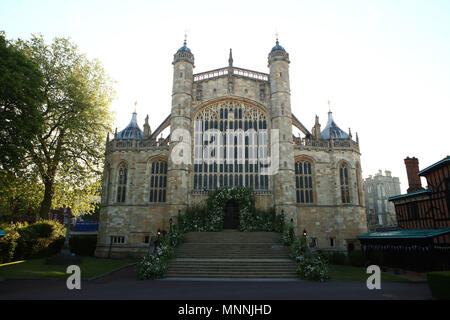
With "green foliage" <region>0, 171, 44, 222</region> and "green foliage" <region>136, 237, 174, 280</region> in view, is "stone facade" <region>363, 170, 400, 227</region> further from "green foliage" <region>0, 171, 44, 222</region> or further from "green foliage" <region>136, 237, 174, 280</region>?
"green foliage" <region>0, 171, 44, 222</region>

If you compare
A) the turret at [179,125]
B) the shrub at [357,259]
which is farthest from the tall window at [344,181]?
the turret at [179,125]

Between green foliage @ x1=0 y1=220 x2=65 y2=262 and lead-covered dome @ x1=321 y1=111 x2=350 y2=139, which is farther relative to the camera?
lead-covered dome @ x1=321 y1=111 x2=350 y2=139

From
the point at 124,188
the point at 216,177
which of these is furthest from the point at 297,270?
the point at 124,188

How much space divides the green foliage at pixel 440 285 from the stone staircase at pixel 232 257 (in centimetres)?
717

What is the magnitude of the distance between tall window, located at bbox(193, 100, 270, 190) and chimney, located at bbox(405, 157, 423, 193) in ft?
41.7

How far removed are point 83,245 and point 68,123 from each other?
12.0 metres

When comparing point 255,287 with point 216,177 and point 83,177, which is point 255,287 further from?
point 83,177

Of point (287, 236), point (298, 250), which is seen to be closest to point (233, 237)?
point (287, 236)

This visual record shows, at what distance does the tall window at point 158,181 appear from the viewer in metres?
28.5

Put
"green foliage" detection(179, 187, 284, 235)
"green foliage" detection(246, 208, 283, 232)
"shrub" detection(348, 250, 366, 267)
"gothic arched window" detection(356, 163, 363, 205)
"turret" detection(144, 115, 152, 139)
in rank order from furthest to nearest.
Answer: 1. "turret" detection(144, 115, 152, 139)
2. "gothic arched window" detection(356, 163, 363, 205)
3. "green foliage" detection(179, 187, 284, 235)
4. "green foliage" detection(246, 208, 283, 232)
5. "shrub" detection(348, 250, 366, 267)

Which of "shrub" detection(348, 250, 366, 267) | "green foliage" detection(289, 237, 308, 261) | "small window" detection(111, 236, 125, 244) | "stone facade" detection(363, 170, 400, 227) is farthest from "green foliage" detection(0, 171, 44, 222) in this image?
"stone facade" detection(363, 170, 400, 227)

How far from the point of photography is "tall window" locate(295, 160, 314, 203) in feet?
93.4

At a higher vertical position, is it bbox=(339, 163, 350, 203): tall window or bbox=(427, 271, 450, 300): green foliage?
bbox=(339, 163, 350, 203): tall window

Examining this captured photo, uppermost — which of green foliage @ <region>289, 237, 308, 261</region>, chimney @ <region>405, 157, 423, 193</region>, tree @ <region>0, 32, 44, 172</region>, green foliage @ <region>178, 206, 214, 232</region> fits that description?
tree @ <region>0, 32, 44, 172</region>
